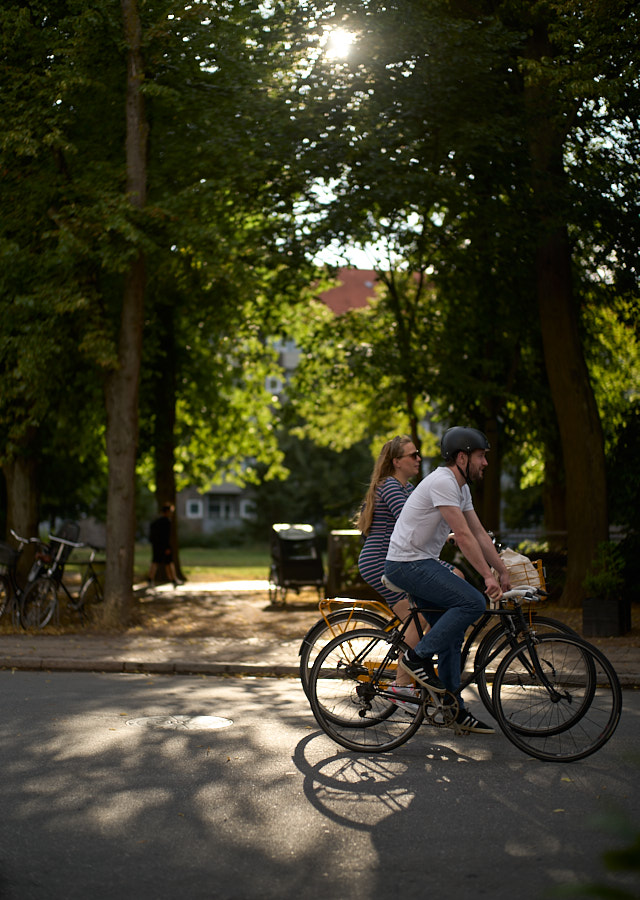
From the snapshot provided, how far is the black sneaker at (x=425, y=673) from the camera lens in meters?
6.22

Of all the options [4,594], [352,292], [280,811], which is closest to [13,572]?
[4,594]

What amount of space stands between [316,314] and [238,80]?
12.5m

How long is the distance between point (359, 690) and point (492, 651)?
0.85m

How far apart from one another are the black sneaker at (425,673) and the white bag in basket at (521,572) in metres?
0.68

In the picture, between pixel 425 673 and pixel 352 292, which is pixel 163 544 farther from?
pixel 352 292

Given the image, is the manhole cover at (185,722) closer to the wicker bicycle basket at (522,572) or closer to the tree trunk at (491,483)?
the wicker bicycle basket at (522,572)

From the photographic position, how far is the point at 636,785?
18.0ft

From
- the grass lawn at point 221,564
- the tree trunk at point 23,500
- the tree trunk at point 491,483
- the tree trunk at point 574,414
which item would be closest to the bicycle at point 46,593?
the tree trunk at point 23,500

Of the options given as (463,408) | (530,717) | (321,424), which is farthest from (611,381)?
(530,717)

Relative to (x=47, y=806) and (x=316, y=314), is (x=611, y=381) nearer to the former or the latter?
(x=316, y=314)

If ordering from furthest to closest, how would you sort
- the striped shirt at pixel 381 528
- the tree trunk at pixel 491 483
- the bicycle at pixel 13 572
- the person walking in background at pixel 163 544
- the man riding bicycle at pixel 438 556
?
the person walking in background at pixel 163 544, the tree trunk at pixel 491 483, the bicycle at pixel 13 572, the striped shirt at pixel 381 528, the man riding bicycle at pixel 438 556

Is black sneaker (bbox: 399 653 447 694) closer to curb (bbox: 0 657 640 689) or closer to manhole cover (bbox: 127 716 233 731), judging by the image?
manhole cover (bbox: 127 716 233 731)

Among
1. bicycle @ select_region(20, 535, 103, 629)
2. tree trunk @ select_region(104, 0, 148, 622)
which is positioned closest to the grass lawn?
tree trunk @ select_region(104, 0, 148, 622)

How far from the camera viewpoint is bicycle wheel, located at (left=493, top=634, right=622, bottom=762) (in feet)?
19.7
